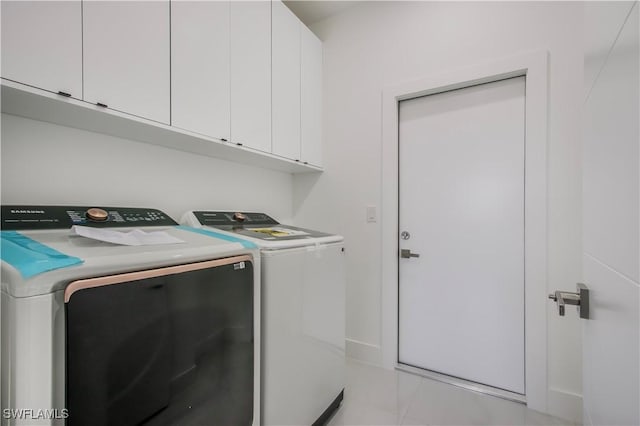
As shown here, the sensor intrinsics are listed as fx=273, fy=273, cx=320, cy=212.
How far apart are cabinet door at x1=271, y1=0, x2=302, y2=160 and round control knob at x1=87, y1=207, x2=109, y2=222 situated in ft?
3.34

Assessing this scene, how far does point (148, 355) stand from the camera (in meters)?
0.75

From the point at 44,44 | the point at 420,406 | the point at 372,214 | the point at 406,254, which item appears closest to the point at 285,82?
the point at 372,214

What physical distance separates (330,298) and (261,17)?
5.86 ft

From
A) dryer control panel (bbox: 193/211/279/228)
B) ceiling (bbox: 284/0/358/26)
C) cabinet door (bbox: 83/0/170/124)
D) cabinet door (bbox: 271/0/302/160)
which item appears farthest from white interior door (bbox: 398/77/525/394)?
cabinet door (bbox: 83/0/170/124)

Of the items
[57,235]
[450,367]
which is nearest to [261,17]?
[57,235]

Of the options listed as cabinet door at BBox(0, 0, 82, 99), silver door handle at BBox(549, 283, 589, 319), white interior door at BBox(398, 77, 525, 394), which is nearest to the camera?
silver door handle at BBox(549, 283, 589, 319)

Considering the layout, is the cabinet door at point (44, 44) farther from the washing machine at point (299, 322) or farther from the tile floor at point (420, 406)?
the tile floor at point (420, 406)

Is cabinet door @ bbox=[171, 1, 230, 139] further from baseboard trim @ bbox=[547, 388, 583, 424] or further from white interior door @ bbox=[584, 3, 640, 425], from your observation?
baseboard trim @ bbox=[547, 388, 583, 424]

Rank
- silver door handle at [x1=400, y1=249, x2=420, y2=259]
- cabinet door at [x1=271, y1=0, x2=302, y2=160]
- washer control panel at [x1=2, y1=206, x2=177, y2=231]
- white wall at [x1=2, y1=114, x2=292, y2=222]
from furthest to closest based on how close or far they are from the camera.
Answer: silver door handle at [x1=400, y1=249, x2=420, y2=259]
cabinet door at [x1=271, y1=0, x2=302, y2=160]
white wall at [x1=2, y1=114, x2=292, y2=222]
washer control panel at [x1=2, y1=206, x2=177, y2=231]

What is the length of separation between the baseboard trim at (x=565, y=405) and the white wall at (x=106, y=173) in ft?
7.42

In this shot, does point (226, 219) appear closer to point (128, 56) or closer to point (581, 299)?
point (128, 56)

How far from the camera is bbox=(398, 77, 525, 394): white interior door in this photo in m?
1.76

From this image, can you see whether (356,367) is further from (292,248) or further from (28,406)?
(28,406)

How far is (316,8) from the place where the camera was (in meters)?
2.27
